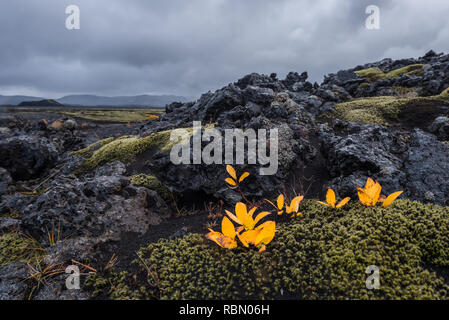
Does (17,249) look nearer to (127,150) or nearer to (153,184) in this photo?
(153,184)

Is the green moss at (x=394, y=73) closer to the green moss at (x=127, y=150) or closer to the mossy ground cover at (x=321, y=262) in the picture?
the green moss at (x=127, y=150)

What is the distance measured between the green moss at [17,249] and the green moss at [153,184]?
2147 mm

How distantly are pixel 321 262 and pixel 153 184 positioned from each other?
4.16 metres

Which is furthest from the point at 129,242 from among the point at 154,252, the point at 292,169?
the point at 292,169

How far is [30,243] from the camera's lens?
3.48 meters

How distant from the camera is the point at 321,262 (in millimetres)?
2613

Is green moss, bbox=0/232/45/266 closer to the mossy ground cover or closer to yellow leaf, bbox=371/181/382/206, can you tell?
the mossy ground cover

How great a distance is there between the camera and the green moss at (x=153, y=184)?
17.2ft

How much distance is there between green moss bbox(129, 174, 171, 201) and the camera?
5.25 metres

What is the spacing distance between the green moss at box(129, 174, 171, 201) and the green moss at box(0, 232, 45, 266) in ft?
7.04

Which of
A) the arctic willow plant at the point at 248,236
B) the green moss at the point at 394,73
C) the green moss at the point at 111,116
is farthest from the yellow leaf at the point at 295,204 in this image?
the green moss at the point at 111,116

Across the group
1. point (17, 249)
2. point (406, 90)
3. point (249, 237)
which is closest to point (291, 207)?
point (249, 237)
